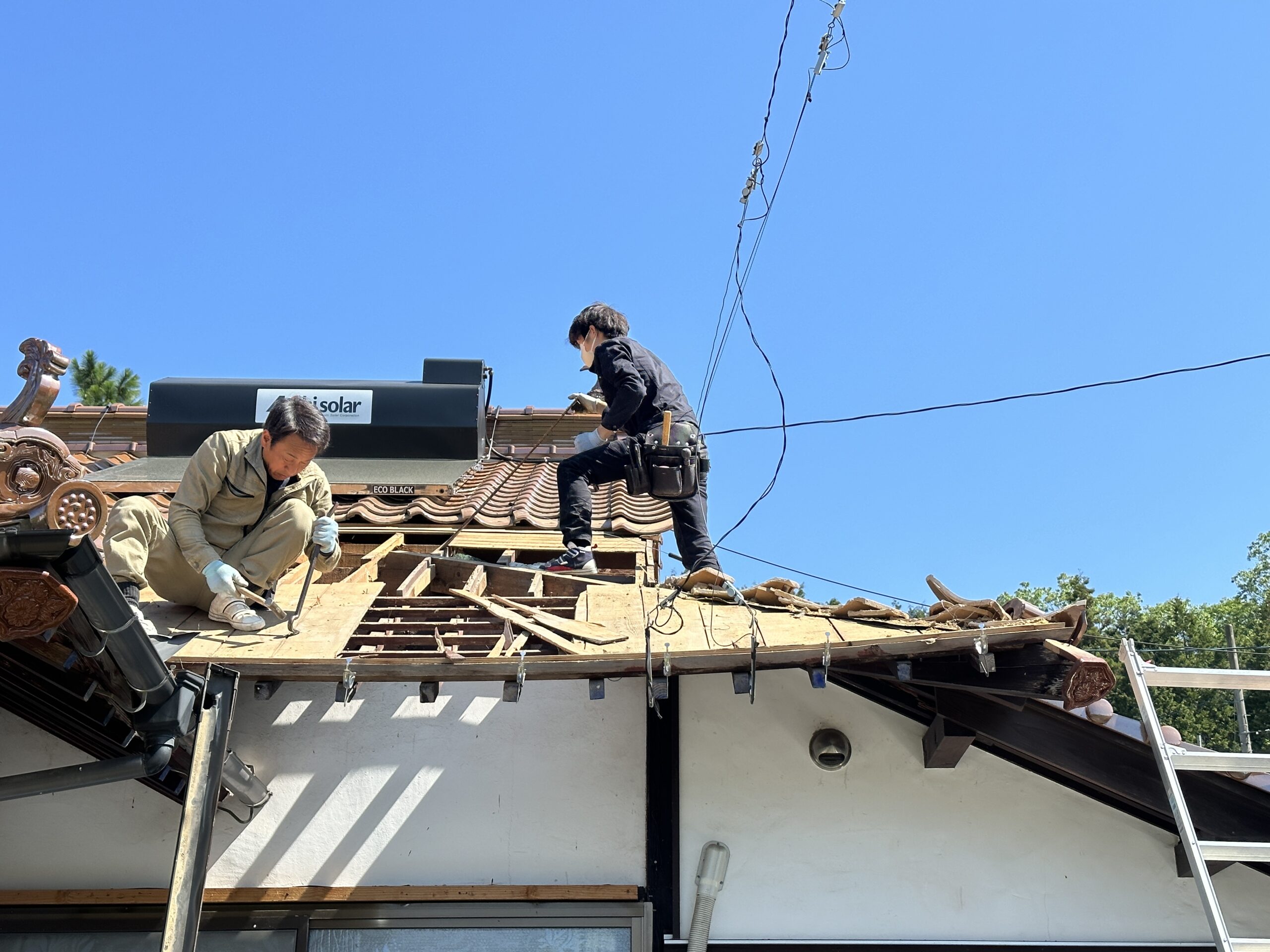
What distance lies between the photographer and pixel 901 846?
5117 millimetres

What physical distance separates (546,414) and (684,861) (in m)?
7.43

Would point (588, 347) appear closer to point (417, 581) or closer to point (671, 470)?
point (671, 470)

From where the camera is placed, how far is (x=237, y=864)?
5.02 m

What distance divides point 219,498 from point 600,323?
8.86ft

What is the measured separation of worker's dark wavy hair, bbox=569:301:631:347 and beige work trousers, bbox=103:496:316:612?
2.32 metres

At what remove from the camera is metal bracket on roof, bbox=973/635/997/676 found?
13.1 ft

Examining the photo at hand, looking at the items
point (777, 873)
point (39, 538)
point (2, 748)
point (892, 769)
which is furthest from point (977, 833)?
point (2, 748)

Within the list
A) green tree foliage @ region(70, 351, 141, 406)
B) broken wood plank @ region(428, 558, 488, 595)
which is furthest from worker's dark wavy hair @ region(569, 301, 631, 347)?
green tree foliage @ region(70, 351, 141, 406)

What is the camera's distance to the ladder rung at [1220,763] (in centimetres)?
403

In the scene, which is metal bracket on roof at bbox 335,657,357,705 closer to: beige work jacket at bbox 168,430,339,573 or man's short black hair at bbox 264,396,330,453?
beige work jacket at bbox 168,430,339,573

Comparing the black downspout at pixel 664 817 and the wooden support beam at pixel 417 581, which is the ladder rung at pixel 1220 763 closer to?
the black downspout at pixel 664 817

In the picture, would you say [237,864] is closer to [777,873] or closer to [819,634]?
[777,873]

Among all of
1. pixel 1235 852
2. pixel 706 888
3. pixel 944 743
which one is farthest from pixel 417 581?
pixel 1235 852

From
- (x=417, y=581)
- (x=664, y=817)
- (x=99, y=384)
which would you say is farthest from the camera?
(x=99, y=384)
